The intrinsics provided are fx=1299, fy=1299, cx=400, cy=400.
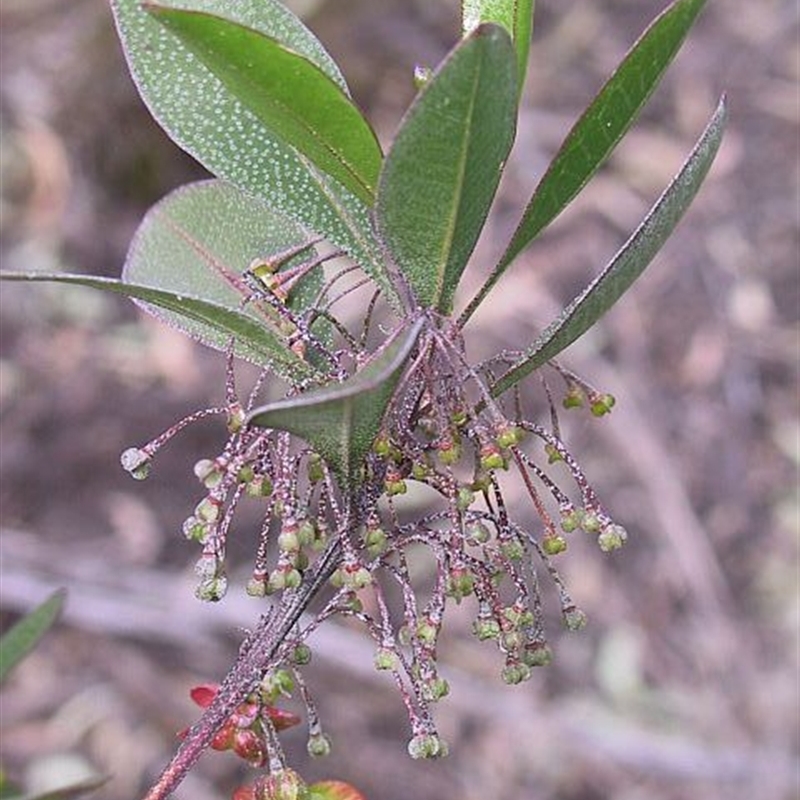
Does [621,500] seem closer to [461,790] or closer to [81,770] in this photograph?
[461,790]

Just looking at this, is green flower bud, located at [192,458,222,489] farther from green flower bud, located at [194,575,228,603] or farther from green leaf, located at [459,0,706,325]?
green leaf, located at [459,0,706,325]

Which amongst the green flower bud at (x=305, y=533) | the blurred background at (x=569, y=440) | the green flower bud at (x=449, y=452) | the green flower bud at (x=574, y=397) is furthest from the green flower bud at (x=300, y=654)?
the blurred background at (x=569, y=440)

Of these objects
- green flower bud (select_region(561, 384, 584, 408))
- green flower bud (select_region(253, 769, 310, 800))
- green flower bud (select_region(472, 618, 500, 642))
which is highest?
green flower bud (select_region(561, 384, 584, 408))

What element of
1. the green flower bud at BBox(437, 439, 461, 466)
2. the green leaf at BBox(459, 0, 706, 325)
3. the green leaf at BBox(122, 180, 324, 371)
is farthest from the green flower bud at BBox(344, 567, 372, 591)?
the green leaf at BBox(122, 180, 324, 371)

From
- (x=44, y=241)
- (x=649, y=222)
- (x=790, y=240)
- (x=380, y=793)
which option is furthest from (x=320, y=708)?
(x=649, y=222)

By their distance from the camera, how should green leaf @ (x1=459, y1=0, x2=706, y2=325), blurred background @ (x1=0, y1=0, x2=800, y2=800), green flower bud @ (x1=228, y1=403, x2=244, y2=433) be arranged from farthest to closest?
blurred background @ (x1=0, y1=0, x2=800, y2=800), green flower bud @ (x1=228, y1=403, x2=244, y2=433), green leaf @ (x1=459, y1=0, x2=706, y2=325)

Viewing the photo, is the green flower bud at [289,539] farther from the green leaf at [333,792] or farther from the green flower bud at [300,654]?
the green leaf at [333,792]
